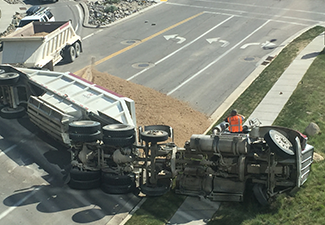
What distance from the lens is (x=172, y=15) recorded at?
127 ft

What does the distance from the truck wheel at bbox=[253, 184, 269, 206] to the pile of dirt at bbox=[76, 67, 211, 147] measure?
4817mm

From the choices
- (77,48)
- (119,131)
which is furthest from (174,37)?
(119,131)

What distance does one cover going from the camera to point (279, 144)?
474 inches

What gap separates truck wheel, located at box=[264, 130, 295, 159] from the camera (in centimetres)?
1189

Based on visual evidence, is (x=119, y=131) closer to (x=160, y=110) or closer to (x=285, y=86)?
(x=160, y=110)

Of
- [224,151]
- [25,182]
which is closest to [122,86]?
[25,182]

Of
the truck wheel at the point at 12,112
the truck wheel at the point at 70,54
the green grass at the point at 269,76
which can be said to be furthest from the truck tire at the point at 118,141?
the truck wheel at the point at 70,54

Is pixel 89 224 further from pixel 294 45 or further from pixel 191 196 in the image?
pixel 294 45

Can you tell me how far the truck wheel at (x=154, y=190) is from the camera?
13531mm

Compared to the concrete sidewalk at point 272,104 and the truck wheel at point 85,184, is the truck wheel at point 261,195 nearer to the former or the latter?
the concrete sidewalk at point 272,104

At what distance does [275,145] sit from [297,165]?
72cm

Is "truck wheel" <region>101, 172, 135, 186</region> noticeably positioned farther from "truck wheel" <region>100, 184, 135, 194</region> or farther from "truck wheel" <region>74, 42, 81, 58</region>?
"truck wheel" <region>74, 42, 81, 58</region>

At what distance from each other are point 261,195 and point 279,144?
4.84 feet

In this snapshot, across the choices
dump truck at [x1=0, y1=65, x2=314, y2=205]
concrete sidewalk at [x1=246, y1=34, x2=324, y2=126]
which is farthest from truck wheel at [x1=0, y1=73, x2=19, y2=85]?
concrete sidewalk at [x1=246, y1=34, x2=324, y2=126]
